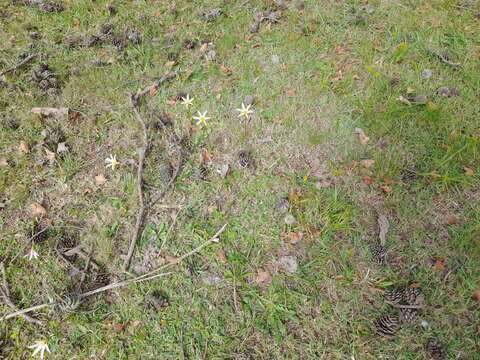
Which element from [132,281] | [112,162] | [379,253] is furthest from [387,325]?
[112,162]

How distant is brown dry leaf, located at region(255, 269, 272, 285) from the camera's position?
2.28 metres

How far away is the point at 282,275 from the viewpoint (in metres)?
2.29

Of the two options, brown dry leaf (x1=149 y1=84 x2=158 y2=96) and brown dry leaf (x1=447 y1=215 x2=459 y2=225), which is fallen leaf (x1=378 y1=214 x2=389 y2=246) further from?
brown dry leaf (x1=149 y1=84 x2=158 y2=96)

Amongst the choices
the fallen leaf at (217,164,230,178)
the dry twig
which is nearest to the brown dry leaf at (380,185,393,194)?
the fallen leaf at (217,164,230,178)

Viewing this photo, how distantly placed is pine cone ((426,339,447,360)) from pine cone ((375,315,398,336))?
Answer: 19 cm

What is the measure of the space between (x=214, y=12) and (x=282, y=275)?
8.85 feet

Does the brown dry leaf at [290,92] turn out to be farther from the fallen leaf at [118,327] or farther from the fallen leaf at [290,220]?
the fallen leaf at [118,327]

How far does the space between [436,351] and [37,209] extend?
2631 millimetres

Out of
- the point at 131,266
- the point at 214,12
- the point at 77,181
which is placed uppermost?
the point at 214,12

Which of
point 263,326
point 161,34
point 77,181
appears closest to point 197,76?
point 161,34

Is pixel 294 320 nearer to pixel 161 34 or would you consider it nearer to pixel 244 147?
pixel 244 147

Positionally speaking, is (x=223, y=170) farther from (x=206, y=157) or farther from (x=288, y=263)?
(x=288, y=263)

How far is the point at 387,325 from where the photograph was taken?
6.77 ft

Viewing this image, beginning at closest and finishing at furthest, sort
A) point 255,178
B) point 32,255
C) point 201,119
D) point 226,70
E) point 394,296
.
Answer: point 394,296 → point 32,255 → point 255,178 → point 201,119 → point 226,70
